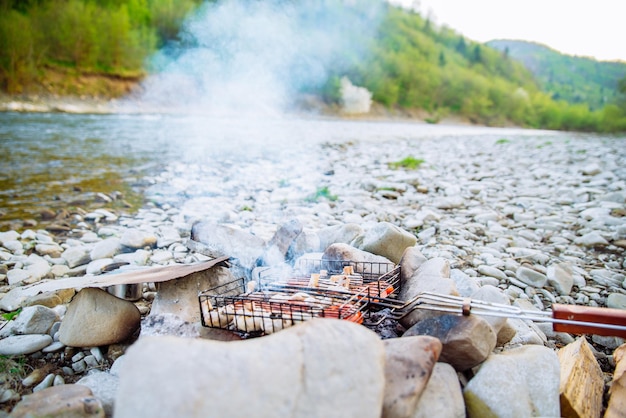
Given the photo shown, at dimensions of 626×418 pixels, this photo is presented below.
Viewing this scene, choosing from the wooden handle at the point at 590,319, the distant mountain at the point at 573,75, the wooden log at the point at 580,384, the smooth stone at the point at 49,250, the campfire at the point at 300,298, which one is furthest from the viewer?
the distant mountain at the point at 573,75

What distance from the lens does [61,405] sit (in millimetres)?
1415

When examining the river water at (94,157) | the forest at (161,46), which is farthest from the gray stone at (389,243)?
the forest at (161,46)

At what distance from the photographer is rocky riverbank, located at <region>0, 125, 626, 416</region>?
186 centimetres

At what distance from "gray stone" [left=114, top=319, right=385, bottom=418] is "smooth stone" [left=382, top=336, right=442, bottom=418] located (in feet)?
0.59

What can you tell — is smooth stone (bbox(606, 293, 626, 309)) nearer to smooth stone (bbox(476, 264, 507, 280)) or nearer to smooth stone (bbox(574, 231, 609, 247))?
smooth stone (bbox(476, 264, 507, 280))

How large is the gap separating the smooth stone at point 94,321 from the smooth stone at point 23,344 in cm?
13

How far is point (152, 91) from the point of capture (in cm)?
3139

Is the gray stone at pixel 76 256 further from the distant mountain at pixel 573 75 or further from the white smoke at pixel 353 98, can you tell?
the distant mountain at pixel 573 75

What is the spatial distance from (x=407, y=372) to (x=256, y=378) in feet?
2.06

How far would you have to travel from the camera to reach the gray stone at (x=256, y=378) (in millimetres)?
1076

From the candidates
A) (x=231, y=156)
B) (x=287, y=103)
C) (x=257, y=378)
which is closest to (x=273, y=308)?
(x=257, y=378)

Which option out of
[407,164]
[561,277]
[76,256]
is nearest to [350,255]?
[561,277]

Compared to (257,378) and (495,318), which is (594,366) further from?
(257,378)

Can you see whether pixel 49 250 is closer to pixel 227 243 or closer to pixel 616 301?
pixel 227 243
